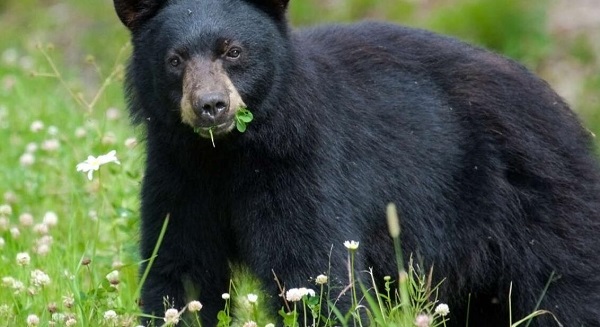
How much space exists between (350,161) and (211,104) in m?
0.86

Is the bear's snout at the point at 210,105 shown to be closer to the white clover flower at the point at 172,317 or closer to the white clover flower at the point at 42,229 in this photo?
the white clover flower at the point at 172,317

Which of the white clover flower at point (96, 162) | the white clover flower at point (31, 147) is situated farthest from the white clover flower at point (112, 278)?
the white clover flower at point (31, 147)

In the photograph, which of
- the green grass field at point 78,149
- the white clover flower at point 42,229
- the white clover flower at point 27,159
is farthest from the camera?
the white clover flower at point 27,159

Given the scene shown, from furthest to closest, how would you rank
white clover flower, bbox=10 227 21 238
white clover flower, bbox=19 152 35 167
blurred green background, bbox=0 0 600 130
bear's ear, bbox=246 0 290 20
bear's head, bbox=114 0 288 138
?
blurred green background, bbox=0 0 600 130 < white clover flower, bbox=19 152 35 167 < white clover flower, bbox=10 227 21 238 < bear's ear, bbox=246 0 290 20 < bear's head, bbox=114 0 288 138

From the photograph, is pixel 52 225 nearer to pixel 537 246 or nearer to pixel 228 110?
pixel 228 110

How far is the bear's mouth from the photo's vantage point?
513 centimetres

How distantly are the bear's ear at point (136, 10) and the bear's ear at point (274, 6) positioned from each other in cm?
43

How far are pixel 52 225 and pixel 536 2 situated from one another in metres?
7.05

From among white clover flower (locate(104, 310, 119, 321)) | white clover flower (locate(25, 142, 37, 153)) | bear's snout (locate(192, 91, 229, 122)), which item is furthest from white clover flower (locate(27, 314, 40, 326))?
white clover flower (locate(25, 142, 37, 153))

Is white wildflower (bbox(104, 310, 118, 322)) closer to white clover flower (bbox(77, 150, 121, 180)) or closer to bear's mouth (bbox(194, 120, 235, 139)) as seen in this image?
white clover flower (bbox(77, 150, 121, 180))

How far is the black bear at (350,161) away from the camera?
5371 millimetres

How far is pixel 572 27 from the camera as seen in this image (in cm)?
1288

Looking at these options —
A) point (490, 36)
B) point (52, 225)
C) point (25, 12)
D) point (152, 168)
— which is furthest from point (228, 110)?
point (25, 12)

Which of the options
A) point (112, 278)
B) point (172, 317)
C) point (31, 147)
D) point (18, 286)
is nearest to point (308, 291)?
point (172, 317)
